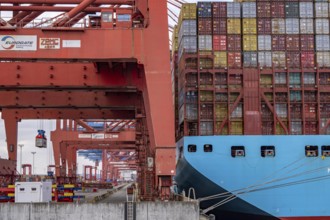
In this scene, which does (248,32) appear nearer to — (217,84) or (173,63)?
(217,84)

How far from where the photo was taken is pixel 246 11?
28328 millimetres

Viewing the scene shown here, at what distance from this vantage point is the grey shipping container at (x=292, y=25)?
27991 millimetres

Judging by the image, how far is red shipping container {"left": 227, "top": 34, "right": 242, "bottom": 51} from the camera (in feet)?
92.0

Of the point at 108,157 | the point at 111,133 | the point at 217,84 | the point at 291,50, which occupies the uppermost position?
the point at 291,50

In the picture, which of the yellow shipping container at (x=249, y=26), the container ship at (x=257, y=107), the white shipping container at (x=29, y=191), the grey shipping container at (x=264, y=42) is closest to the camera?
the white shipping container at (x=29, y=191)

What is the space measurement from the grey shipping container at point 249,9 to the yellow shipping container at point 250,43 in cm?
123

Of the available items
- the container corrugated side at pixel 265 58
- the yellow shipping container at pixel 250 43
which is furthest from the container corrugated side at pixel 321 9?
the yellow shipping container at pixel 250 43

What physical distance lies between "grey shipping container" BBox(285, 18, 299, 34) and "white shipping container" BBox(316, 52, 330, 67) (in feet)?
5.67

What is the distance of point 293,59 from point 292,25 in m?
1.91

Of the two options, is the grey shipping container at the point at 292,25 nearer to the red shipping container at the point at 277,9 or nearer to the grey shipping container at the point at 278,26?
the grey shipping container at the point at 278,26

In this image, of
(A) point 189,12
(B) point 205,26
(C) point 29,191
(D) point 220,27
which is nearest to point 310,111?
(D) point 220,27

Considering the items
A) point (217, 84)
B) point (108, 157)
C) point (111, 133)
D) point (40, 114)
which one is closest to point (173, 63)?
point (217, 84)

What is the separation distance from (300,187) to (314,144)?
Result: 2.35 meters

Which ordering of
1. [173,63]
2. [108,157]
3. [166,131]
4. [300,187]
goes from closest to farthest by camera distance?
[166,131], [300,187], [173,63], [108,157]
